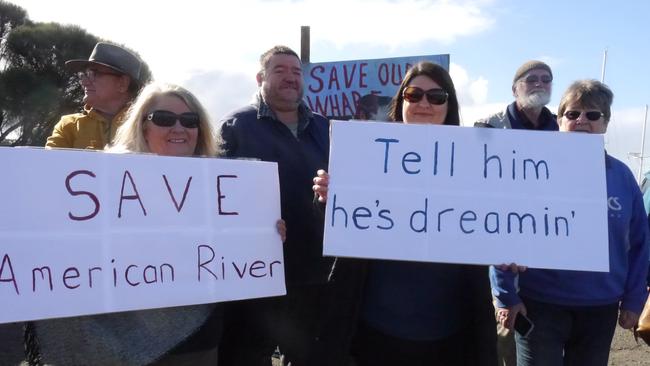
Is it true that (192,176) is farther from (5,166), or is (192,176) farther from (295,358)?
(295,358)

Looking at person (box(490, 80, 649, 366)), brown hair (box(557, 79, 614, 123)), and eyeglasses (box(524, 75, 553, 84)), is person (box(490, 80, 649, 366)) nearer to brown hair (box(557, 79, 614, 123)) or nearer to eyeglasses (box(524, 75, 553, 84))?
brown hair (box(557, 79, 614, 123))

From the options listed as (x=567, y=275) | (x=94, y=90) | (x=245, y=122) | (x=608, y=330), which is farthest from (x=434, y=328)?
(x=94, y=90)

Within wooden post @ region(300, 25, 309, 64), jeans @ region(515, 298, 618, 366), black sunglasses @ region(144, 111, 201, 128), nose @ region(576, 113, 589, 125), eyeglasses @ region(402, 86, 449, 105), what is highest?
wooden post @ region(300, 25, 309, 64)

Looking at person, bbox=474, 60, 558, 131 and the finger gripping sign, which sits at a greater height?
person, bbox=474, 60, 558, 131

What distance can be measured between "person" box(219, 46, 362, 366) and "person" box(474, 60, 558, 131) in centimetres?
142

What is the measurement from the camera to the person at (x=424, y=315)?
2.23 meters

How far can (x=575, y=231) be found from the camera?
2379 mm

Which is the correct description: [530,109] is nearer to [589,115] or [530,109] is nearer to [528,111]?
[528,111]

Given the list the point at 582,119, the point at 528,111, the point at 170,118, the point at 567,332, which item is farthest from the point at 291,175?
the point at 528,111

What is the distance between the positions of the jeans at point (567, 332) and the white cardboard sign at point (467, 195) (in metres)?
0.63

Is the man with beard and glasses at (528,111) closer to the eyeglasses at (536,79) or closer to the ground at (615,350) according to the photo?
the eyeglasses at (536,79)

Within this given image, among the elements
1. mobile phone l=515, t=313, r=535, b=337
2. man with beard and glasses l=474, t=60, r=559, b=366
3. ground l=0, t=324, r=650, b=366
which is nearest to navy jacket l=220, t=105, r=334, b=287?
mobile phone l=515, t=313, r=535, b=337

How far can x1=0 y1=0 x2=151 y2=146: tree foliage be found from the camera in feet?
82.6

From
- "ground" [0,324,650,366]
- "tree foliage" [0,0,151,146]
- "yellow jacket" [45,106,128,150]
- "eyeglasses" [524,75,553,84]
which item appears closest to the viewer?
"yellow jacket" [45,106,128,150]
